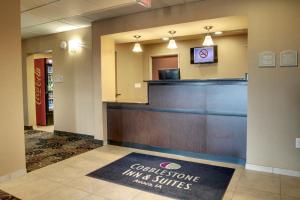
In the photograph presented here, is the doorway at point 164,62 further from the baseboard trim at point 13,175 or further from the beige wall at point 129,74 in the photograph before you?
the baseboard trim at point 13,175

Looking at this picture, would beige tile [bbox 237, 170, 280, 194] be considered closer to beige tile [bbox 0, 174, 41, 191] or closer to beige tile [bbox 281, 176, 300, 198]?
beige tile [bbox 281, 176, 300, 198]

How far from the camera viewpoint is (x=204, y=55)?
5934 millimetres

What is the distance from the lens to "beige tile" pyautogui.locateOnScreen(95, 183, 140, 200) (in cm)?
256

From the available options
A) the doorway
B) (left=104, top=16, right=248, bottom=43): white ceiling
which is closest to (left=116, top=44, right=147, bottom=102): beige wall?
the doorway

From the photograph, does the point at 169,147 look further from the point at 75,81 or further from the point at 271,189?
the point at 75,81

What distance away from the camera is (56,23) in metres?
4.75

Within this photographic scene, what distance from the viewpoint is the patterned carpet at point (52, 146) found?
379 centimetres

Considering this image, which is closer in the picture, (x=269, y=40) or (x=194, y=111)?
(x=269, y=40)

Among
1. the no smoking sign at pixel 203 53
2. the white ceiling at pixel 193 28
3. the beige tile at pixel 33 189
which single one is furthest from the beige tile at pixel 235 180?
the no smoking sign at pixel 203 53

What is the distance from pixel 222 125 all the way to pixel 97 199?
7.14 feet

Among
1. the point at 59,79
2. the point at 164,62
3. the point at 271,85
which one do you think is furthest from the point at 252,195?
the point at 59,79

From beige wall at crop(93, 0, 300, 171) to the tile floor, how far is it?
0.35 meters

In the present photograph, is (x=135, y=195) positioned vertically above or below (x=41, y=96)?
below

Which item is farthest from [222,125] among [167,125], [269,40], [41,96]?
[41,96]
